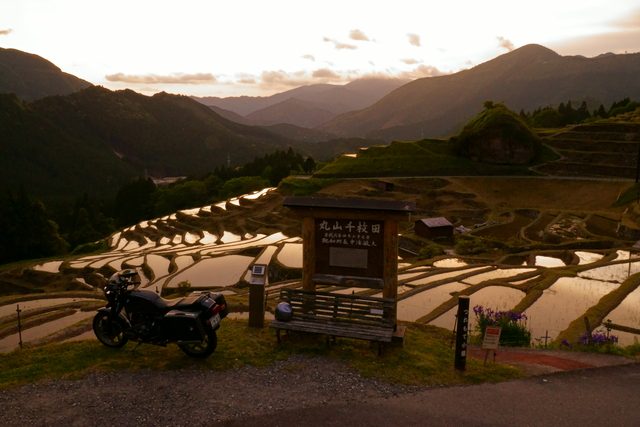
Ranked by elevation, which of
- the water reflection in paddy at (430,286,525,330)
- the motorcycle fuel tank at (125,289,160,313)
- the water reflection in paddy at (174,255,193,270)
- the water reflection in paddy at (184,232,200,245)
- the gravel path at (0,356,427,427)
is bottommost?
the water reflection in paddy at (184,232,200,245)

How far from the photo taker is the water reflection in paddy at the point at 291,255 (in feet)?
100

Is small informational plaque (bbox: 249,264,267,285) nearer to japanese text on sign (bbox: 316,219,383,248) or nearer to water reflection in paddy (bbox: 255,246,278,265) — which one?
japanese text on sign (bbox: 316,219,383,248)

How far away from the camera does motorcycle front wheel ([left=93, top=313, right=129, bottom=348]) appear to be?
10258 millimetres

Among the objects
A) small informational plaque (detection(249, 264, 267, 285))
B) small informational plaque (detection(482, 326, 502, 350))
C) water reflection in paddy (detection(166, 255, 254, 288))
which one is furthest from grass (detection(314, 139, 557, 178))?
small informational plaque (detection(482, 326, 502, 350))

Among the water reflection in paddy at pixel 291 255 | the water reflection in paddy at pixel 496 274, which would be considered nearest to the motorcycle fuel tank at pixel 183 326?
the water reflection in paddy at pixel 496 274

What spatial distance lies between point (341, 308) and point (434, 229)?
30.2 meters

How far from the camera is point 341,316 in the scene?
1062 cm

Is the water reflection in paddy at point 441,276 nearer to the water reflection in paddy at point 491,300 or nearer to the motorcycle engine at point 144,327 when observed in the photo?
the water reflection in paddy at point 491,300

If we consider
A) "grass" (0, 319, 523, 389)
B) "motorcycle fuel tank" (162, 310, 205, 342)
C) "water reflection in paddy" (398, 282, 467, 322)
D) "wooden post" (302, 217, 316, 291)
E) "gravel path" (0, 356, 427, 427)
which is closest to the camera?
"gravel path" (0, 356, 427, 427)

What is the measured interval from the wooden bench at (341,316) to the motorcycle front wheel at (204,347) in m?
1.59

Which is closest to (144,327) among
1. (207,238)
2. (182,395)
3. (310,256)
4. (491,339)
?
(182,395)

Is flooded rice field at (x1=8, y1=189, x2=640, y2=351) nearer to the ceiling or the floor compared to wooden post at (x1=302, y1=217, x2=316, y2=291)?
nearer to the floor

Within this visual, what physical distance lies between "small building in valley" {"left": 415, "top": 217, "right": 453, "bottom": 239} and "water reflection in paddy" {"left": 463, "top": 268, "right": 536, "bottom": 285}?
12951mm

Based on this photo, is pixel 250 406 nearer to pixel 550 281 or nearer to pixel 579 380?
pixel 579 380
